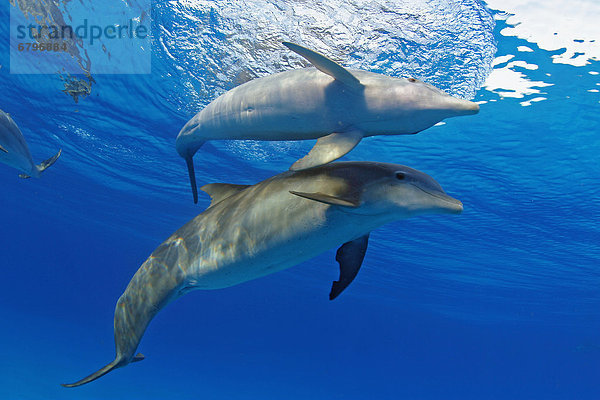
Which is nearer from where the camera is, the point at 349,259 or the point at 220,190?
the point at 349,259

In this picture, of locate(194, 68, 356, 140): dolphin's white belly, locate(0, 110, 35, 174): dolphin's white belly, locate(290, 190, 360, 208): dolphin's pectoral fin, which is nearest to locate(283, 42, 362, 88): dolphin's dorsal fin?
locate(194, 68, 356, 140): dolphin's white belly

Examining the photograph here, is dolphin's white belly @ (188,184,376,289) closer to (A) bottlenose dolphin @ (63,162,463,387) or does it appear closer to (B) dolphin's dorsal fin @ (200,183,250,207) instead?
(A) bottlenose dolphin @ (63,162,463,387)

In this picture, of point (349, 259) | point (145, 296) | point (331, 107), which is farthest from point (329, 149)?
point (145, 296)

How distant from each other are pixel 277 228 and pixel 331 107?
1.23m

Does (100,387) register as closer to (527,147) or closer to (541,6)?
(527,147)

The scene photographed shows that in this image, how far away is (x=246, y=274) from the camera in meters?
4.04

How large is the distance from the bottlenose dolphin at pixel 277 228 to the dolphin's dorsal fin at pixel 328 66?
78 cm

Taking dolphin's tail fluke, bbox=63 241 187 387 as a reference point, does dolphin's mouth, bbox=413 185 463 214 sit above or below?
above

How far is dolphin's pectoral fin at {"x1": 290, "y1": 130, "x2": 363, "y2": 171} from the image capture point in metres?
3.18

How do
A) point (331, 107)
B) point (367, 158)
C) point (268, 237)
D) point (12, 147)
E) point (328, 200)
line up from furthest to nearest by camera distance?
point (367, 158)
point (12, 147)
point (268, 237)
point (331, 107)
point (328, 200)

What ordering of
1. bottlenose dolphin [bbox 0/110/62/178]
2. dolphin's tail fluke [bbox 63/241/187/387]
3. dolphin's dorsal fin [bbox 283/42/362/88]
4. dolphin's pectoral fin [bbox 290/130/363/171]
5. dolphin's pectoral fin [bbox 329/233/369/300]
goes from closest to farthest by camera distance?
dolphin's dorsal fin [bbox 283/42/362/88] → dolphin's pectoral fin [bbox 290/130/363/171] → dolphin's pectoral fin [bbox 329/233/369/300] → dolphin's tail fluke [bbox 63/241/187/387] → bottlenose dolphin [bbox 0/110/62/178]

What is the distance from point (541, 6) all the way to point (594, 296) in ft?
131

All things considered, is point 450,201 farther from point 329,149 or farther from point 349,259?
point 349,259

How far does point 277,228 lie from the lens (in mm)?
3590
